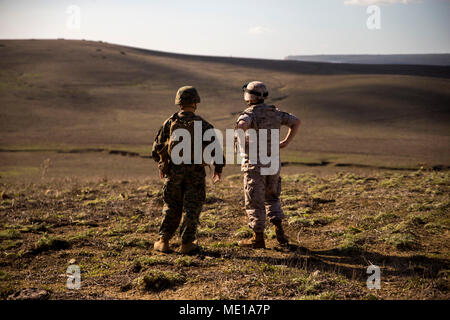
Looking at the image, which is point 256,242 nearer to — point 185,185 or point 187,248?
point 187,248

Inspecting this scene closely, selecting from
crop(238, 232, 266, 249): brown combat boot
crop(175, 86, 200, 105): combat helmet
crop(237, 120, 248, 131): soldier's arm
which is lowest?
crop(238, 232, 266, 249): brown combat boot

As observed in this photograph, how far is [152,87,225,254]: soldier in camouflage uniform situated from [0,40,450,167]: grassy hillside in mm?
15853

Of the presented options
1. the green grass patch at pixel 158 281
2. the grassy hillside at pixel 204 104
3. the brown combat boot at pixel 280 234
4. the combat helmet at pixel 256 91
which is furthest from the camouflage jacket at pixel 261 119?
the grassy hillside at pixel 204 104

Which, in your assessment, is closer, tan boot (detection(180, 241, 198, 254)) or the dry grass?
the dry grass

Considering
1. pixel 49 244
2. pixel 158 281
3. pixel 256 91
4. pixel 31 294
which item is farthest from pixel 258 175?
pixel 49 244

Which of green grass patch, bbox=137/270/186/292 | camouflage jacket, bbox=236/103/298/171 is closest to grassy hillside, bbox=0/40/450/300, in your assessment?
green grass patch, bbox=137/270/186/292

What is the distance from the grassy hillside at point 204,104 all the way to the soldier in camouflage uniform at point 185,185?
1585cm

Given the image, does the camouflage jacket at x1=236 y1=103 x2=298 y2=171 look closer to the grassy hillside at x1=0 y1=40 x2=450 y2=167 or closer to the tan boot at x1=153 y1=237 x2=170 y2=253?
the tan boot at x1=153 y1=237 x2=170 y2=253

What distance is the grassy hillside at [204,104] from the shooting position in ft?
79.8

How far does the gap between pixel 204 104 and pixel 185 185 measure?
1370 inches

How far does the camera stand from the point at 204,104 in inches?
1553

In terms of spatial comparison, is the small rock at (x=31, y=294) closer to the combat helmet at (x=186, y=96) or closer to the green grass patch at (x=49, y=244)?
the green grass patch at (x=49, y=244)

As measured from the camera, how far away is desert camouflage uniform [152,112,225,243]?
5.10m

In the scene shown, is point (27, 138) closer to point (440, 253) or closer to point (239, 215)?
point (239, 215)
